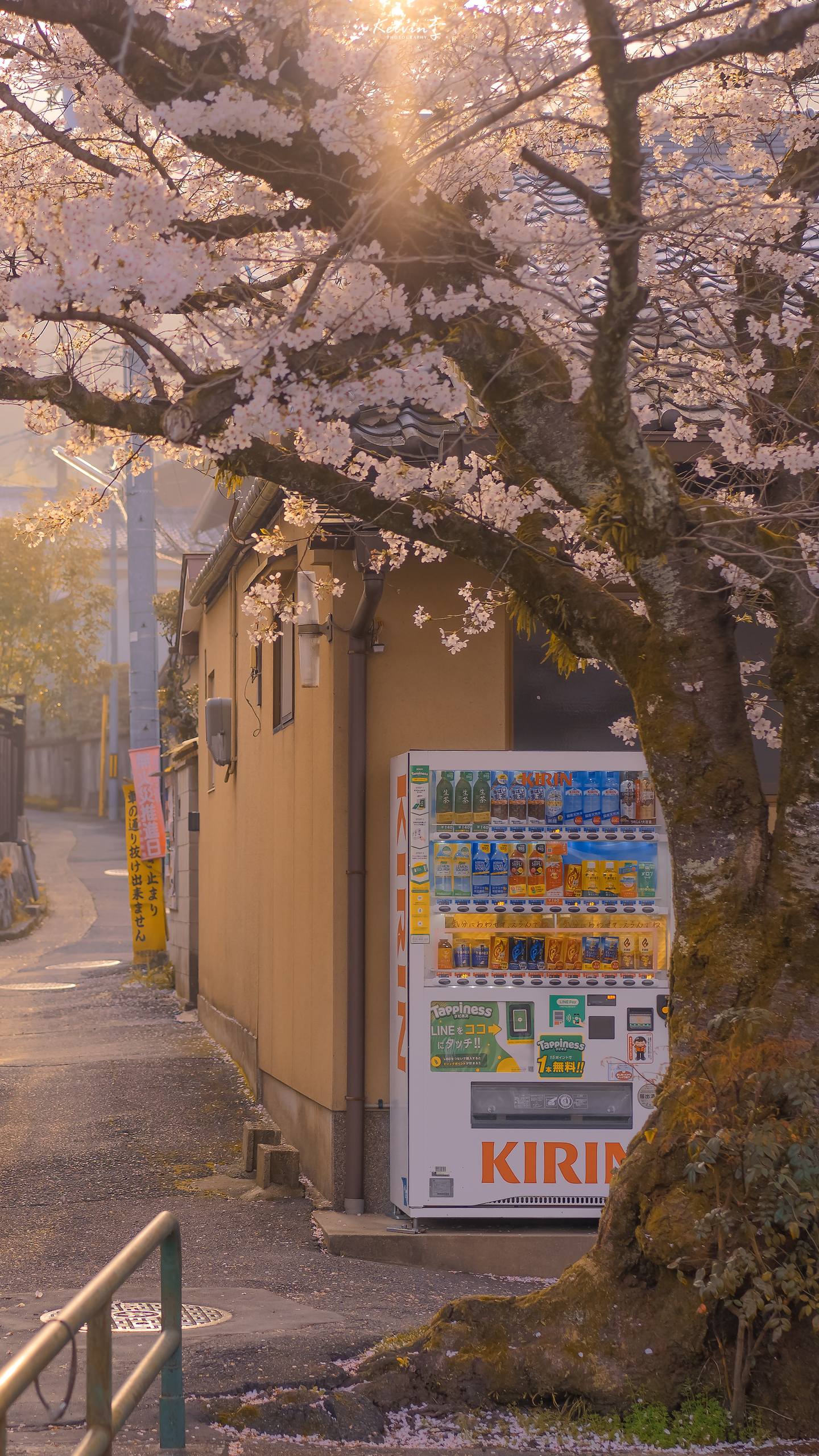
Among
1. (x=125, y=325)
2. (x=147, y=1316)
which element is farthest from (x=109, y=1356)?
Result: (x=147, y=1316)

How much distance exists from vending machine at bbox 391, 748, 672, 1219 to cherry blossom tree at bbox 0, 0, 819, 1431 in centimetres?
226

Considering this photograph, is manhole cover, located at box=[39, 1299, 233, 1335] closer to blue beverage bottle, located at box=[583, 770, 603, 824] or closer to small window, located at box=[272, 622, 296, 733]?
blue beverage bottle, located at box=[583, 770, 603, 824]

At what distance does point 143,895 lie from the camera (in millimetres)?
21250

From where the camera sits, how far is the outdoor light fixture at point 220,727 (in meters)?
14.6

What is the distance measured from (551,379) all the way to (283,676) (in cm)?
616

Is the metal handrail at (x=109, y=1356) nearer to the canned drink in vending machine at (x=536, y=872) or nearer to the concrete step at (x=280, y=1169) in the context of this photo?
the canned drink in vending machine at (x=536, y=872)

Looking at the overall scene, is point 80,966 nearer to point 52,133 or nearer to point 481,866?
point 481,866

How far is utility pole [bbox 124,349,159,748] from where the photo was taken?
20.3m

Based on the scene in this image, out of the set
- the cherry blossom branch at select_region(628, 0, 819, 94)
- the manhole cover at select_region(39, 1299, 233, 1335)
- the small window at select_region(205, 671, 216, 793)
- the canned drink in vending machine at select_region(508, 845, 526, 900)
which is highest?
the cherry blossom branch at select_region(628, 0, 819, 94)

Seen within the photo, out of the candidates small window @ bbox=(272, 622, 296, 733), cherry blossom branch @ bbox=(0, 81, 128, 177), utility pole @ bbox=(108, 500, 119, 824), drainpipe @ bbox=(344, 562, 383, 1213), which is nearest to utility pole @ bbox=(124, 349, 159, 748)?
small window @ bbox=(272, 622, 296, 733)

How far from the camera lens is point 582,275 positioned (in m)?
5.28

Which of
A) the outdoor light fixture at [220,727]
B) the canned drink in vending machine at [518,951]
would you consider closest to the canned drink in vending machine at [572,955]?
the canned drink in vending machine at [518,951]

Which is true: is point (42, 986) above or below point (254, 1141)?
below

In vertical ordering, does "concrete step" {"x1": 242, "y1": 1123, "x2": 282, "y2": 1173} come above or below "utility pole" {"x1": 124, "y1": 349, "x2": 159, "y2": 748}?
below
